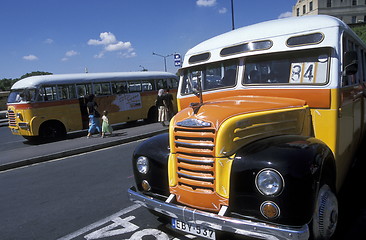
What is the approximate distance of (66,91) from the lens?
1225 cm

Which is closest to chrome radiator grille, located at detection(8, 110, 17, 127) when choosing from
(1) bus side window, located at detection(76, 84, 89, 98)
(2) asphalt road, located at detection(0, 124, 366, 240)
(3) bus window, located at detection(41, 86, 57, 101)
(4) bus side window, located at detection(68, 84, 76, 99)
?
(3) bus window, located at detection(41, 86, 57, 101)

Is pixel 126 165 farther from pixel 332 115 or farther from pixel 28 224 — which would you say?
pixel 332 115

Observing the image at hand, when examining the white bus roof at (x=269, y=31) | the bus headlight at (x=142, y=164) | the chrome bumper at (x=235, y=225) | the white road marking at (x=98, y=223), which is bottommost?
the white road marking at (x=98, y=223)

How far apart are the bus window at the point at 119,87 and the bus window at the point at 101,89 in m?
0.32

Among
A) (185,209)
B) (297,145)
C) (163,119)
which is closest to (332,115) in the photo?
(297,145)

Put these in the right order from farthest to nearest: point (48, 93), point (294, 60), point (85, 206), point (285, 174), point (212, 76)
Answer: point (48, 93), point (85, 206), point (212, 76), point (294, 60), point (285, 174)

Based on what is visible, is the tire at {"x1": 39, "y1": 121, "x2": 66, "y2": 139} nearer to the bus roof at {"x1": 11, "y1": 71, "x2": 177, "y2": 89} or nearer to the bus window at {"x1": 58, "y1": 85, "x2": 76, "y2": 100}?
the bus window at {"x1": 58, "y1": 85, "x2": 76, "y2": 100}

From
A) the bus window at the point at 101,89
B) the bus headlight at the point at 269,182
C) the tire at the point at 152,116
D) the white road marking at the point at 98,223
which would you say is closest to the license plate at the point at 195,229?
the bus headlight at the point at 269,182

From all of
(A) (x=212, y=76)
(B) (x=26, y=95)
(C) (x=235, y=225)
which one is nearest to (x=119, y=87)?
(B) (x=26, y=95)

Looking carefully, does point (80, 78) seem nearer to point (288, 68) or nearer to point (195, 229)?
point (288, 68)

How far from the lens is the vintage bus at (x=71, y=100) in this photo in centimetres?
1123

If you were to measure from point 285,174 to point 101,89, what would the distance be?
1230cm

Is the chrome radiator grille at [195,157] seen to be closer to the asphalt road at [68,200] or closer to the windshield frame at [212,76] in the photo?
the windshield frame at [212,76]

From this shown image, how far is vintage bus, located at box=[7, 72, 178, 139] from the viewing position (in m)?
11.2
